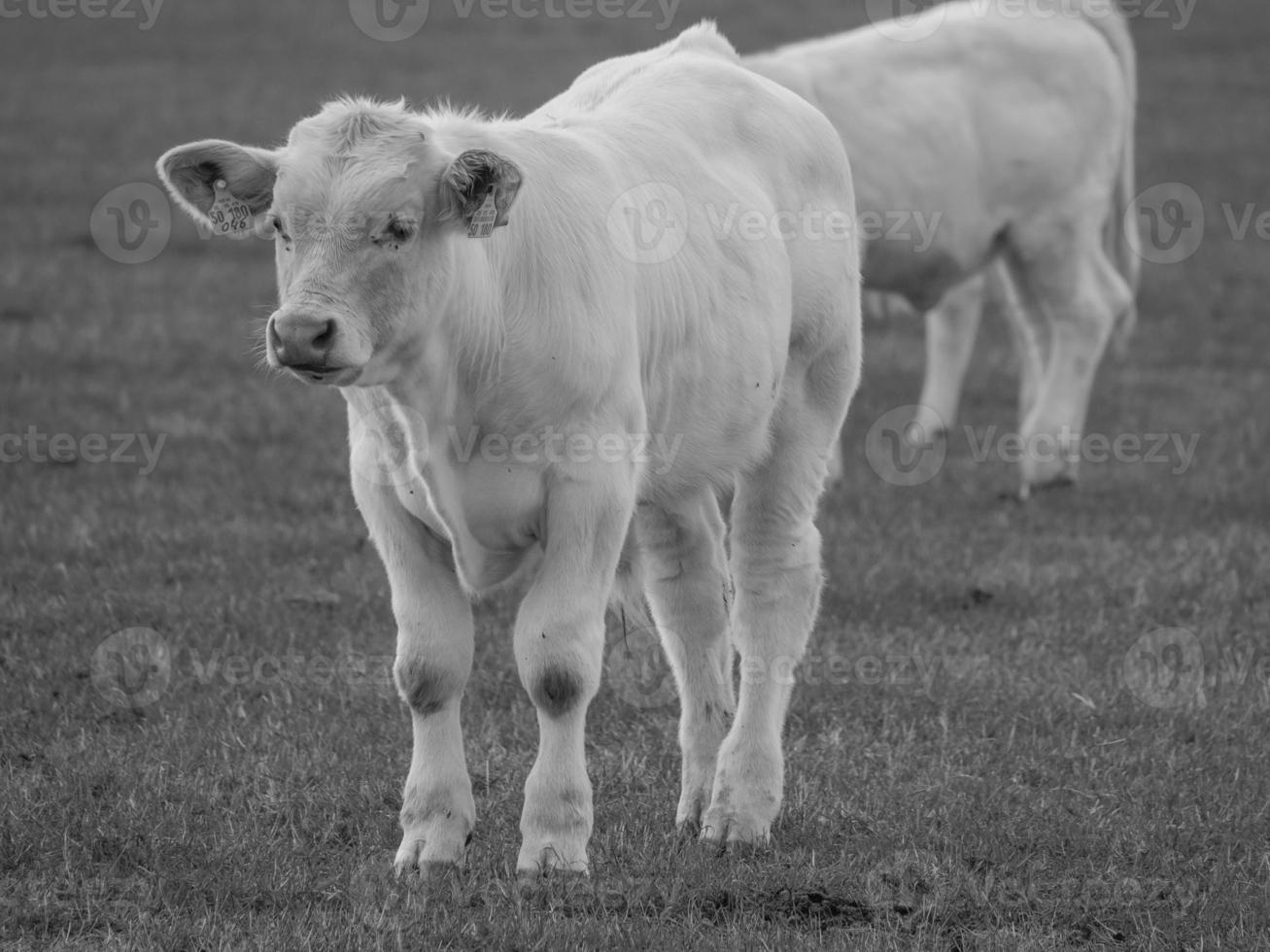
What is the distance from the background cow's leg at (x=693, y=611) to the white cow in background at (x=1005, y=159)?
4.54 meters

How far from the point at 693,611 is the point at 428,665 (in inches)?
42.5

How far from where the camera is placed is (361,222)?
4059 mm

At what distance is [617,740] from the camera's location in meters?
5.97

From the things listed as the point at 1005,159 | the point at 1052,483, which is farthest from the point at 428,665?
the point at 1005,159

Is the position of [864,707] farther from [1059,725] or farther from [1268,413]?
[1268,413]

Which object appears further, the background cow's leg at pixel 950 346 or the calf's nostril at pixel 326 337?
the background cow's leg at pixel 950 346

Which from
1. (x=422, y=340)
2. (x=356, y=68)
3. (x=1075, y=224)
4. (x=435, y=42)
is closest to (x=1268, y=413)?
(x=1075, y=224)

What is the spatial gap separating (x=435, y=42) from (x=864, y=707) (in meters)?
22.9

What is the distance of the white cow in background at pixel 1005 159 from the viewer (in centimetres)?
985

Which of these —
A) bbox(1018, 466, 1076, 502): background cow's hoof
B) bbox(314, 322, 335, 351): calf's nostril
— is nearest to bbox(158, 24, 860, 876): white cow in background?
bbox(314, 322, 335, 351): calf's nostril

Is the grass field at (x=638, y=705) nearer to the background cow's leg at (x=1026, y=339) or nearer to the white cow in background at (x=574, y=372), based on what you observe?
the white cow in background at (x=574, y=372)

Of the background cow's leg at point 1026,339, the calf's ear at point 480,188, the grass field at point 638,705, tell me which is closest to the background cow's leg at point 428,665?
the grass field at point 638,705

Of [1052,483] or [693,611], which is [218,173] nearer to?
[693,611]

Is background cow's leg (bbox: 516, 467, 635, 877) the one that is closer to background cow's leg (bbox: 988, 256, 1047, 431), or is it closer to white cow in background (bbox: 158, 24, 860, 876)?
white cow in background (bbox: 158, 24, 860, 876)
